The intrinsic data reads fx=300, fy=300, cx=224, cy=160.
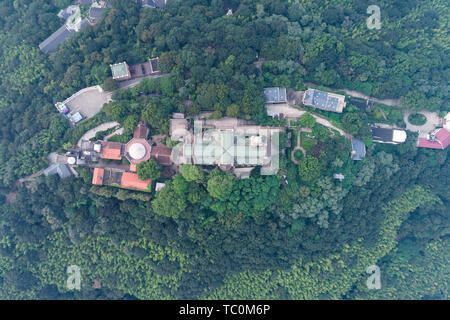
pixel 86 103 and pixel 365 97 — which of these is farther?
pixel 365 97

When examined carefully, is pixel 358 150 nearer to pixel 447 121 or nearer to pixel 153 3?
pixel 447 121

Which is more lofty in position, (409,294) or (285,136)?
(285,136)

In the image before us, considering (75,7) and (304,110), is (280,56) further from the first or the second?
(75,7)

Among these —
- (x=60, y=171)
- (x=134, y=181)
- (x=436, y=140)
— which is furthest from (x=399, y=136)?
(x=60, y=171)

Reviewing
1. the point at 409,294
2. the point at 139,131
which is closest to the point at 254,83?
the point at 139,131

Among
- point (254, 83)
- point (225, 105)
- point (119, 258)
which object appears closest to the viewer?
point (225, 105)
